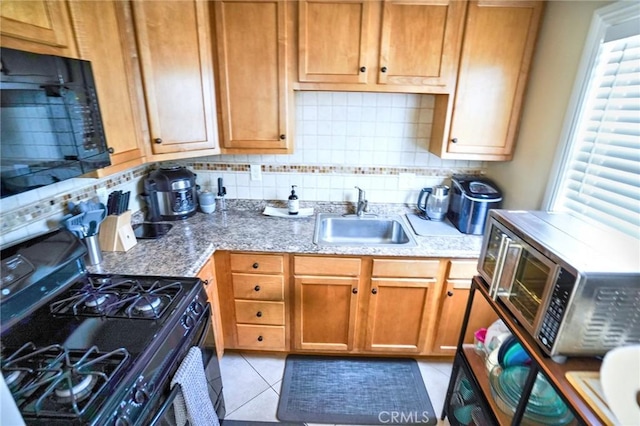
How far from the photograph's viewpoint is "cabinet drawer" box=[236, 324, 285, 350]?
1.95m

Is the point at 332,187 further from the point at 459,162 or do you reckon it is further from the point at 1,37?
the point at 1,37

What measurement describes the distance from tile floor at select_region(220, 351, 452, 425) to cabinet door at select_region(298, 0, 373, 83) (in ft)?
5.79

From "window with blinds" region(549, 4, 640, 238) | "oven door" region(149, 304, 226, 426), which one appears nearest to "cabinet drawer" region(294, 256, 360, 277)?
"oven door" region(149, 304, 226, 426)

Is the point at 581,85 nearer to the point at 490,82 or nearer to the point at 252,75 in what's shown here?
the point at 490,82

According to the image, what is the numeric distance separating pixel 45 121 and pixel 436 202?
1960 mm

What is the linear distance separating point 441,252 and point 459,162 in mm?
780

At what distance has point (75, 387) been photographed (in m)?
0.82

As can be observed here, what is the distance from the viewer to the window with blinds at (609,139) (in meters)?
1.21

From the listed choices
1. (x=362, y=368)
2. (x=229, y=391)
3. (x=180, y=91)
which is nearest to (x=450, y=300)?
(x=362, y=368)

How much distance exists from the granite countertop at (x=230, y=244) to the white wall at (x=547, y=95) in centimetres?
42

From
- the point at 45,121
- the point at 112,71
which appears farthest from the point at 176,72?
the point at 45,121

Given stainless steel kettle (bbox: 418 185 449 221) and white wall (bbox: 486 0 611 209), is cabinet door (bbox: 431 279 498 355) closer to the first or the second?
stainless steel kettle (bbox: 418 185 449 221)

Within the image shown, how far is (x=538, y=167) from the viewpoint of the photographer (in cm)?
168
